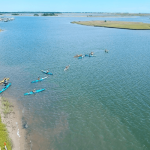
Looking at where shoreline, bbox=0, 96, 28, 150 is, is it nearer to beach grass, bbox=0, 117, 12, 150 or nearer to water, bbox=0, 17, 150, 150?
beach grass, bbox=0, 117, 12, 150

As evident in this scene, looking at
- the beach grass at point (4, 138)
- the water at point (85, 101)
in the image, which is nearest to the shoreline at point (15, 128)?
the beach grass at point (4, 138)

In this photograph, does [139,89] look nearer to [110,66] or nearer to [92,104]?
[92,104]

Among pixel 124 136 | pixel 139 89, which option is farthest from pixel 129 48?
pixel 124 136

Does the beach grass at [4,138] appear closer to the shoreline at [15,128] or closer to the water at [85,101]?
the shoreline at [15,128]

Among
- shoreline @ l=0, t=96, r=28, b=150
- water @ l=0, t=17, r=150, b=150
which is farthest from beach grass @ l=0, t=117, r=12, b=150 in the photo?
water @ l=0, t=17, r=150, b=150

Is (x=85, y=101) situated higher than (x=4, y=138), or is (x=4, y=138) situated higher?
(x=4, y=138)

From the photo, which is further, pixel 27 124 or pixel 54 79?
pixel 54 79

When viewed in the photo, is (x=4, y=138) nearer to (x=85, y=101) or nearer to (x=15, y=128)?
(x=15, y=128)

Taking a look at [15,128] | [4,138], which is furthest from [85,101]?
[4,138]
